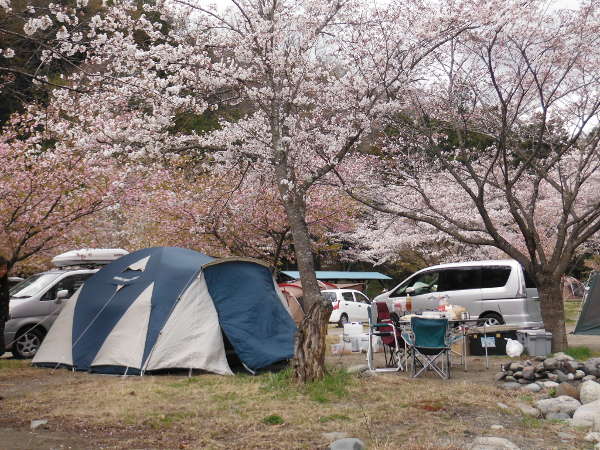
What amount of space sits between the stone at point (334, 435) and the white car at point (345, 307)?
15.3 metres

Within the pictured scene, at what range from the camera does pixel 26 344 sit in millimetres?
11852

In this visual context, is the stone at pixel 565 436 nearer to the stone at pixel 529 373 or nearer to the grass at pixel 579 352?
the stone at pixel 529 373

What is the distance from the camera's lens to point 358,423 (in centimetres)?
614

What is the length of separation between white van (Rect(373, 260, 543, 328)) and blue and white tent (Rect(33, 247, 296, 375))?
422cm

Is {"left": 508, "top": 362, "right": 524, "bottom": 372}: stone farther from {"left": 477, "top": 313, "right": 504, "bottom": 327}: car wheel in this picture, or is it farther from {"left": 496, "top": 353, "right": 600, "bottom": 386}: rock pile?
{"left": 477, "top": 313, "right": 504, "bottom": 327}: car wheel

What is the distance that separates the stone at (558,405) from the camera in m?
6.80

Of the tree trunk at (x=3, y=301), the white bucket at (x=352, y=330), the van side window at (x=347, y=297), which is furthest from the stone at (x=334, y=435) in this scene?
the van side window at (x=347, y=297)

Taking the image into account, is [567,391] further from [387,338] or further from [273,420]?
[273,420]

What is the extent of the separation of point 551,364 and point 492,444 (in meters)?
4.03

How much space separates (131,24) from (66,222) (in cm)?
427

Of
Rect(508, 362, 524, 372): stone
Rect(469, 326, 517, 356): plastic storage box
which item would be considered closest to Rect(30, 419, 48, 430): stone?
Rect(508, 362, 524, 372): stone

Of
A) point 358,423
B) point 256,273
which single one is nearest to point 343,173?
point 256,273

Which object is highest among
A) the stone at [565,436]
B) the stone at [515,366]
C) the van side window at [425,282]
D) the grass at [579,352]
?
the van side window at [425,282]

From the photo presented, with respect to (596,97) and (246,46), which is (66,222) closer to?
(246,46)
